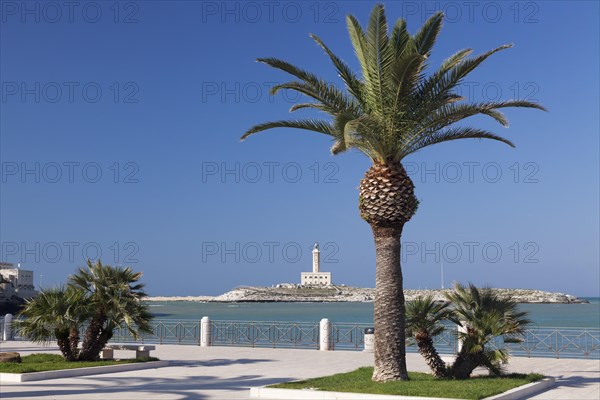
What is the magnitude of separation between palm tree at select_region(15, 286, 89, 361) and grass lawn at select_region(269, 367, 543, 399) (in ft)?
24.2

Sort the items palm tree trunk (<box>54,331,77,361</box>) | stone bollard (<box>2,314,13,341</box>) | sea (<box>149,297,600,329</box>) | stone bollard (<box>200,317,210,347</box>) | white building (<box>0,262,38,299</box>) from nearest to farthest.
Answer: palm tree trunk (<box>54,331,77,361</box>)
stone bollard (<box>200,317,210,347</box>)
stone bollard (<box>2,314,13,341</box>)
sea (<box>149,297,600,329</box>)
white building (<box>0,262,38,299</box>)

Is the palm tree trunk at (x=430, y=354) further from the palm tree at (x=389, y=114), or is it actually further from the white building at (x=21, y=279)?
the white building at (x=21, y=279)

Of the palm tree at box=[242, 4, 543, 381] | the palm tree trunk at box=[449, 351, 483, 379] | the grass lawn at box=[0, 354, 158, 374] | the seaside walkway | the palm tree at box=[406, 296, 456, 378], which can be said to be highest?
the palm tree at box=[242, 4, 543, 381]

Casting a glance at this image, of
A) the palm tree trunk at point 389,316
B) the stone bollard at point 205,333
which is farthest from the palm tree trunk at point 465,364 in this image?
the stone bollard at point 205,333

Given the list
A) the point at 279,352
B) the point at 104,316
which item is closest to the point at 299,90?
the point at 104,316

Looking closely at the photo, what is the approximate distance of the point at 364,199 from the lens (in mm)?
15922

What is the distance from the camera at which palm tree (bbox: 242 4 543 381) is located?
15.4m

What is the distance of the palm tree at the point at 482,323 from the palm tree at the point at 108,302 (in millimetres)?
9065

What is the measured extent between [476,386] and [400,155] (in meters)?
5.42

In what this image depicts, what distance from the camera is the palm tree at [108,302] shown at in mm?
19781

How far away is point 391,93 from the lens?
51.8 ft

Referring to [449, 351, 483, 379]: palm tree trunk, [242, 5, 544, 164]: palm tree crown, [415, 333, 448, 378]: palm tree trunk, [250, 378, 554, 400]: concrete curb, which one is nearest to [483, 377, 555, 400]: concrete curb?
[250, 378, 554, 400]: concrete curb

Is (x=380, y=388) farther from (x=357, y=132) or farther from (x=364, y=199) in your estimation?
(x=357, y=132)

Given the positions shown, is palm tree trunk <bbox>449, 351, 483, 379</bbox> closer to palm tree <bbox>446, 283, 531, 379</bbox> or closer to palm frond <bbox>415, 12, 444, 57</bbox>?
palm tree <bbox>446, 283, 531, 379</bbox>
